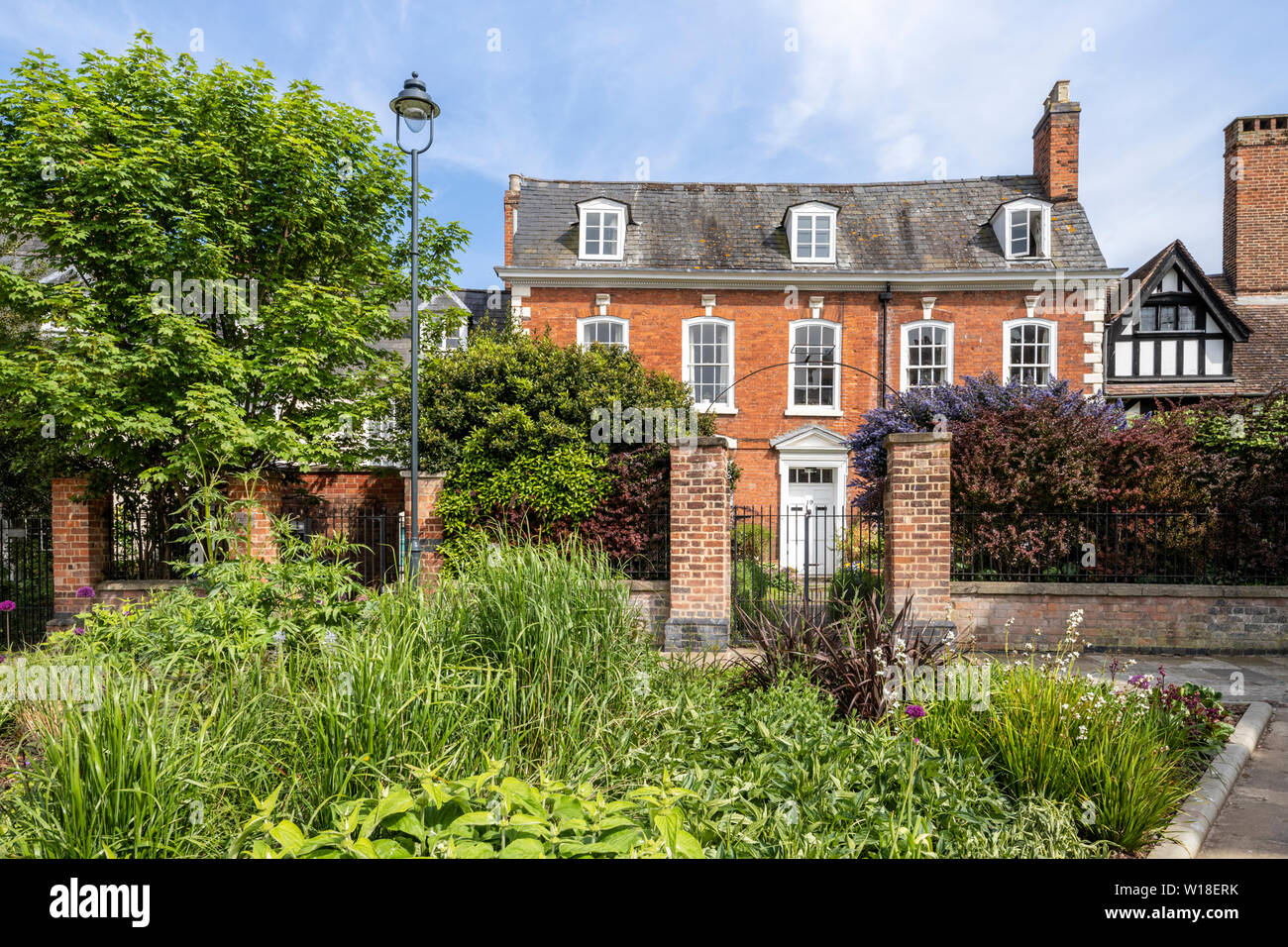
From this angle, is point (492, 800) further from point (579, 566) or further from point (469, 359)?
point (469, 359)

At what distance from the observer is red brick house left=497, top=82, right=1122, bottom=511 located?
652 inches

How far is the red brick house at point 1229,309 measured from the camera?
19391mm

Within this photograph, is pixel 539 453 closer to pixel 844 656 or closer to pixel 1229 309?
pixel 844 656

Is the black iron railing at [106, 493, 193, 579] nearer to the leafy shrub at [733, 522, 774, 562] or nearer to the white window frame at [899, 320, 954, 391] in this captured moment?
the leafy shrub at [733, 522, 774, 562]

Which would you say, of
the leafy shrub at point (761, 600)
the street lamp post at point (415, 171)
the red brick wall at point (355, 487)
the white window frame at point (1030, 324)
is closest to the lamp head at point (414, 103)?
the street lamp post at point (415, 171)

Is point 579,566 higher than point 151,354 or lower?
lower

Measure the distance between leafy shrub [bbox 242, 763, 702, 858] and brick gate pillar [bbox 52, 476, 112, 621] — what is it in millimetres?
8489

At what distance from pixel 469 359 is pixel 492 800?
24.0 ft

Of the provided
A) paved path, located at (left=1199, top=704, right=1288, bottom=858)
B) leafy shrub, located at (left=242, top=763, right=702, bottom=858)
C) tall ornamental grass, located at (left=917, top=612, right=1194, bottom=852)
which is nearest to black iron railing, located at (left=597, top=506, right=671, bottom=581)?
tall ornamental grass, located at (left=917, top=612, right=1194, bottom=852)

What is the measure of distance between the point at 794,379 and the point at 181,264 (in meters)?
13.8

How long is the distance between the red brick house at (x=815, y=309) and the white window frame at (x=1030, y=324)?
0.03m

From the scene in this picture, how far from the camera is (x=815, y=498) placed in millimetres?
16797
